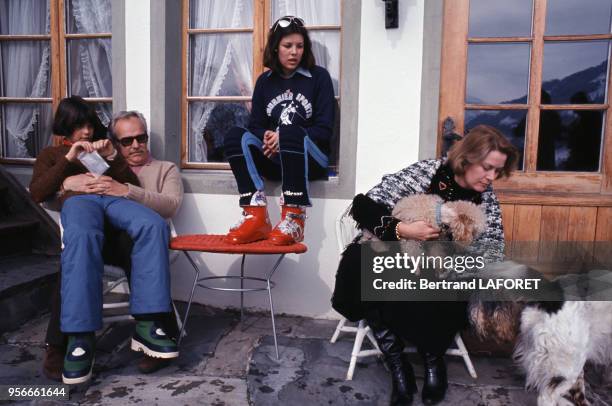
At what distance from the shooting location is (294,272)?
3.27 meters

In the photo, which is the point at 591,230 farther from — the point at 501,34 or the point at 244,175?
the point at 244,175

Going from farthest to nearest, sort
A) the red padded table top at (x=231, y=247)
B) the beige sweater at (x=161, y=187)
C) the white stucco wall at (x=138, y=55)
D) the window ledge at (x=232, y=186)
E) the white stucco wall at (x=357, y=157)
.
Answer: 1. the white stucco wall at (x=138, y=55)
2. the window ledge at (x=232, y=186)
3. the white stucco wall at (x=357, y=157)
4. the beige sweater at (x=161, y=187)
5. the red padded table top at (x=231, y=247)

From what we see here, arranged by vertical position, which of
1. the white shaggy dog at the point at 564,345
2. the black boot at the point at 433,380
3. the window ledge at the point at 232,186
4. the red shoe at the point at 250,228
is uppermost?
the window ledge at the point at 232,186

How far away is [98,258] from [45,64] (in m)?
2.31

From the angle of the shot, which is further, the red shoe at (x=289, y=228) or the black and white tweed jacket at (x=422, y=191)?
the red shoe at (x=289, y=228)

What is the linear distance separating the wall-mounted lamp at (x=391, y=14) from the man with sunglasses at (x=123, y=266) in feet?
5.63

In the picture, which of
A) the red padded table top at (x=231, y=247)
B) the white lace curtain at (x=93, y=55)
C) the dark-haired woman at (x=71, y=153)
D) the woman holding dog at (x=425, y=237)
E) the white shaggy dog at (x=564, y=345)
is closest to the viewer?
the white shaggy dog at (x=564, y=345)

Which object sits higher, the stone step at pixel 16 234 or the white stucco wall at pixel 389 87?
the white stucco wall at pixel 389 87

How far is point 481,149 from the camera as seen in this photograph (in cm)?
222

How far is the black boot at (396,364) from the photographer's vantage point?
220 cm

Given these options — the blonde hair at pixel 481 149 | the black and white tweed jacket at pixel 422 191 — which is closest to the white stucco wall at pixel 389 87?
the black and white tweed jacket at pixel 422 191

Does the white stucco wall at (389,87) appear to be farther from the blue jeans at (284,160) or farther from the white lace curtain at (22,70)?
the white lace curtain at (22,70)

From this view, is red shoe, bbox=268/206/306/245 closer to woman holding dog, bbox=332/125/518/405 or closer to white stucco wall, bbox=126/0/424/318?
woman holding dog, bbox=332/125/518/405

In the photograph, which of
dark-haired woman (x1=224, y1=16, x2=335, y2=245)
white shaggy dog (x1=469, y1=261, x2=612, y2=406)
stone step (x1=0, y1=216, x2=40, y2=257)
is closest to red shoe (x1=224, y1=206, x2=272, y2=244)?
dark-haired woman (x1=224, y1=16, x2=335, y2=245)
